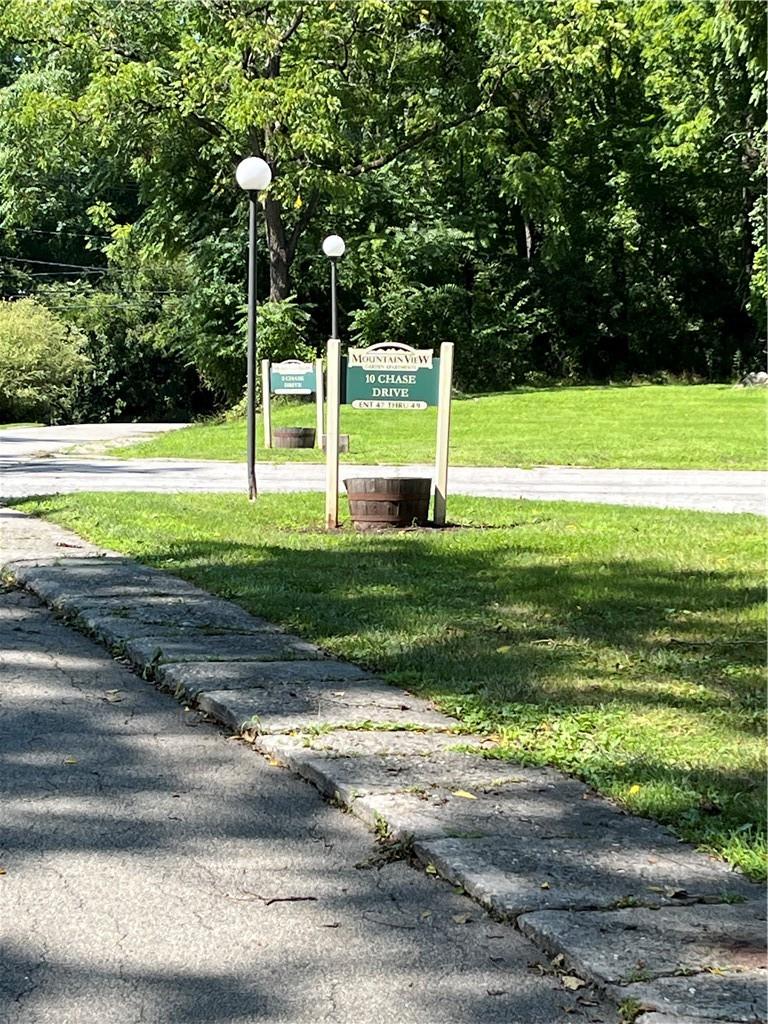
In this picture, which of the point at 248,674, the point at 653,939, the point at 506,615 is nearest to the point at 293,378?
the point at 506,615

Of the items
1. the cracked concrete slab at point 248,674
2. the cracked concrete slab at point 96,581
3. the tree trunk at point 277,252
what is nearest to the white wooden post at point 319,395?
the cracked concrete slab at point 96,581

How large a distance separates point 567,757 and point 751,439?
18.2 m

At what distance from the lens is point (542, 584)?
804 centimetres

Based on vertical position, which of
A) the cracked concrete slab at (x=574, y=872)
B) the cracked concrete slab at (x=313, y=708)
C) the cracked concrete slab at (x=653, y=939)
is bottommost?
the cracked concrete slab at (x=653, y=939)

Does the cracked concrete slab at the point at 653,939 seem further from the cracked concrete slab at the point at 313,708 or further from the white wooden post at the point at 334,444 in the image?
the white wooden post at the point at 334,444

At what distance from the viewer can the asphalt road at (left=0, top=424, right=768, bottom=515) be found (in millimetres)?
14242

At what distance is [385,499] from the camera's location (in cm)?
1074

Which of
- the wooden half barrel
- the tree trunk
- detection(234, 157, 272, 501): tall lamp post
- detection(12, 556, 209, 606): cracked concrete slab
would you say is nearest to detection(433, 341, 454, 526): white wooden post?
detection(234, 157, 272, 501): tall lamp post

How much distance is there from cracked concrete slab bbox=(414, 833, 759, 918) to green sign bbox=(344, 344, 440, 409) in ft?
24.0

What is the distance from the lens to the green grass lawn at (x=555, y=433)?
19.7m

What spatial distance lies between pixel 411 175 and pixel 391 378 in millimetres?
29444

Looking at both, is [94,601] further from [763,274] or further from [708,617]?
[763,274]

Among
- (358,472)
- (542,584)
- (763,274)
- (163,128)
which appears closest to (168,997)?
(542,584)

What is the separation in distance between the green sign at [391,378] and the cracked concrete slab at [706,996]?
818 centimetres
